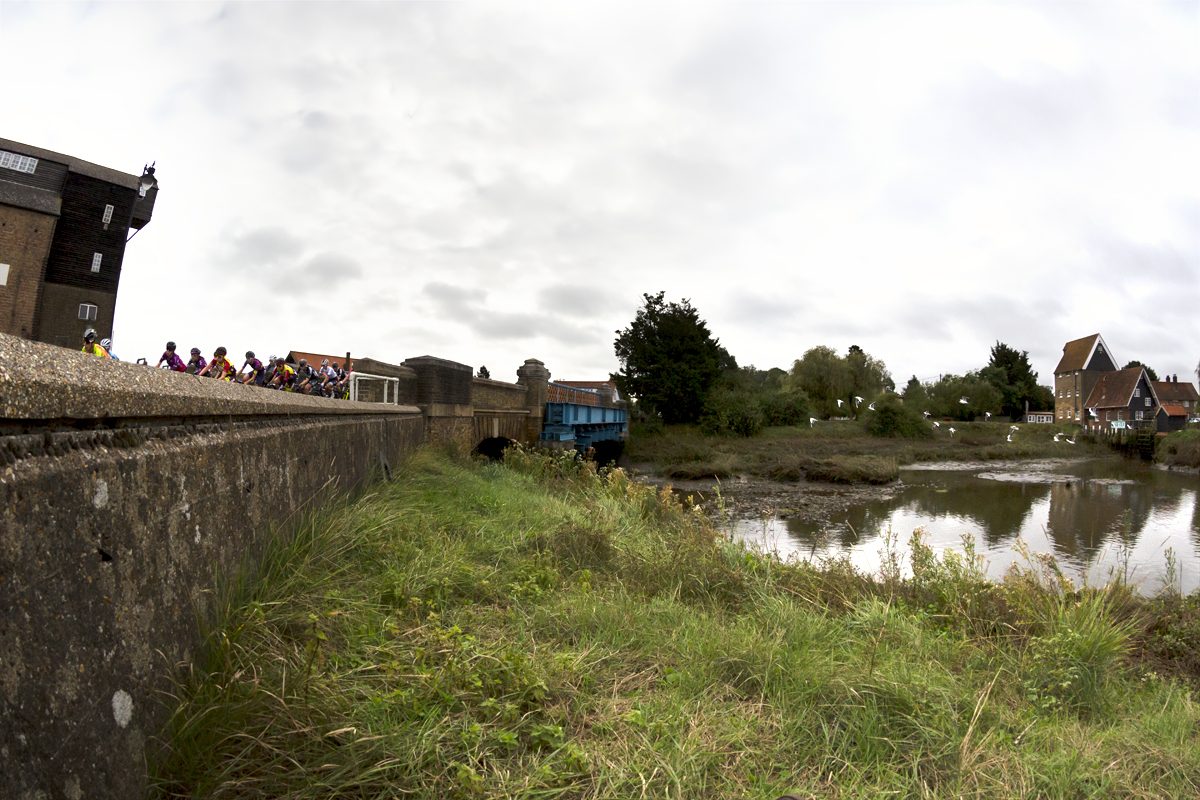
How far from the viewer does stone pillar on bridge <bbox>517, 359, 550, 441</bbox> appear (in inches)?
784

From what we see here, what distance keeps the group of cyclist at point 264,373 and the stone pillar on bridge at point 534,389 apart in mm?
8987

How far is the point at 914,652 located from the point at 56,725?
4.15 m

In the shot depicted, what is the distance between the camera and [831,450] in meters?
37.1

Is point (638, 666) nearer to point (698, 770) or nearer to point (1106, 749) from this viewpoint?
point (698, 770)

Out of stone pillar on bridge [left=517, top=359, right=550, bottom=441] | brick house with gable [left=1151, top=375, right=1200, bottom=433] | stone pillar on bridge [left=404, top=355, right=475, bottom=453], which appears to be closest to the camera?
stone pillar on bridge [left=404, top=355, right=475, bottom=453]

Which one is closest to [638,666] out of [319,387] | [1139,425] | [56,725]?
[56,725]

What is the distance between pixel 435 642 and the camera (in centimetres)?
301

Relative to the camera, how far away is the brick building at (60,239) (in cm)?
2630

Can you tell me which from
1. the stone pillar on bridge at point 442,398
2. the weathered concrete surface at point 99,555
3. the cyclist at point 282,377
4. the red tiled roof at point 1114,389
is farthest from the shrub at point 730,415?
the weathered concrete surface at point 99,555

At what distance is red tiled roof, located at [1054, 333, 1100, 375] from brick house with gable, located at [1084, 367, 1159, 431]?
2614 millimetres

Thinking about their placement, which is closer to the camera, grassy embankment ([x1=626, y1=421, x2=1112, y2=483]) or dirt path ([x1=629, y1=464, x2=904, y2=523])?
dirt path ([x1=629, y1=464, x2=904, y2=523])

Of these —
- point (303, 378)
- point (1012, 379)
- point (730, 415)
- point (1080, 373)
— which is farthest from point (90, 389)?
→ point (1012, 379)

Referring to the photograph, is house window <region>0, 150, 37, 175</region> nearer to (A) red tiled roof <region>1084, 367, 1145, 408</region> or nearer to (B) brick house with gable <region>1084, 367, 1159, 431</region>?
(B) brick house with gable <region>1084, 367, 1159, 431</region>

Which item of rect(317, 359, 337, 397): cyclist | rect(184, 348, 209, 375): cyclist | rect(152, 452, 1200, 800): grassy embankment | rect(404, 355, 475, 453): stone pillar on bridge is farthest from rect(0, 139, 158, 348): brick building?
rect(152, 452, 1200, 800): grassy embankment
